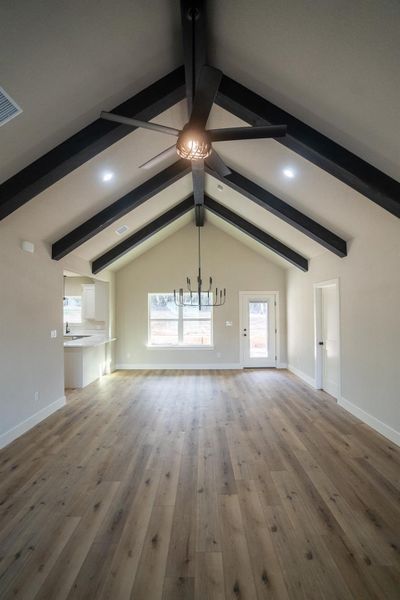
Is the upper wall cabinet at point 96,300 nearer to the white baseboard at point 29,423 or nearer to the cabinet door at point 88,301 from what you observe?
the cabinet door at point 88,301

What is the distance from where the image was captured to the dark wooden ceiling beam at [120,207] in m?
4.50

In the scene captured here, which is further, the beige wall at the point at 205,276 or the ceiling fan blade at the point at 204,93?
the beige wall at the point at 205,276

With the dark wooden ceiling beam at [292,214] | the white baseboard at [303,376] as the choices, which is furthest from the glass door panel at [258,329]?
the dark wooden ceiling beam at [292,214]

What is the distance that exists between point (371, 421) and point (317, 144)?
355cm

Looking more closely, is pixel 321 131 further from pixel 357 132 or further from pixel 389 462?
pixel 389 462

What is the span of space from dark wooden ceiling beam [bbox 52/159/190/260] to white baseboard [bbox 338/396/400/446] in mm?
4438

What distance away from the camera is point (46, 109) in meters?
2.44

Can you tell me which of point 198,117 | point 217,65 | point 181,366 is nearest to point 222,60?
point 217,65

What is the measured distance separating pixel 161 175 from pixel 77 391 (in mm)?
4345

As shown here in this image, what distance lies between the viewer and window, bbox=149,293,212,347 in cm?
778

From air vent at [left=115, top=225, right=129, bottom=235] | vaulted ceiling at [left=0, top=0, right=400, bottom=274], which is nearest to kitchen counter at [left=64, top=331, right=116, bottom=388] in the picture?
air vent at [left=115, top=225, right=129, bottom=235]

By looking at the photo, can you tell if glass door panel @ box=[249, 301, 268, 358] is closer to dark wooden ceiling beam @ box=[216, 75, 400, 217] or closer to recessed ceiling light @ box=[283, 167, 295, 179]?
recessed ceiling light @ box=[283, 167, 295, 179]

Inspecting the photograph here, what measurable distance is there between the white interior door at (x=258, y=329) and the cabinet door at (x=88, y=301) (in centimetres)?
383

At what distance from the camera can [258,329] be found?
25.5ft
